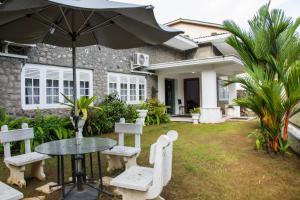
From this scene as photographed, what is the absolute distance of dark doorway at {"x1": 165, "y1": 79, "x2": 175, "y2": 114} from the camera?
14570mm

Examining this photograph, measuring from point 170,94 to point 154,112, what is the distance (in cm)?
415

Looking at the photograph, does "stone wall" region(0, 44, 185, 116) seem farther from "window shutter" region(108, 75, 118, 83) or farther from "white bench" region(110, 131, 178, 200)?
"white bench" region(110, 131, 178, 200)

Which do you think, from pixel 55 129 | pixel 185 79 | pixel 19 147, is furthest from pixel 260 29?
pixel 185 79

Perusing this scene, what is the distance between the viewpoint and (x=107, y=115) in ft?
28.4

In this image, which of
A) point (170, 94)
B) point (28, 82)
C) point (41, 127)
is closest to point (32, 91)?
point (28, 82)

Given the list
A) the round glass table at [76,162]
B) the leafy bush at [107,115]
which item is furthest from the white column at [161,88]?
the round glass table at [76,162]

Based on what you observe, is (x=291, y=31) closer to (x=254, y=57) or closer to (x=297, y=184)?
(x=254, y=57)

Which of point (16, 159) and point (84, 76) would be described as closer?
point (16, 159)

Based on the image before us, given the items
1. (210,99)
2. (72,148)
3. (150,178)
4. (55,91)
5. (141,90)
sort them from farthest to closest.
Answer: (141,90) < (210,99) < (55,91) < (72,148) < (150,178)

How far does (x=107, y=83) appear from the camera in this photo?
10.0m

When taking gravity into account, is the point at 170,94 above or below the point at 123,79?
below

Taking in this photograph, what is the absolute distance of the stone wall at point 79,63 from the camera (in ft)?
21.7

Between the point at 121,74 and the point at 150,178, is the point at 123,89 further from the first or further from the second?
the point at 150,178

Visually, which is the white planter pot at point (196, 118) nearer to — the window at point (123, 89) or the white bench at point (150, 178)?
the window at point (123, 89)
